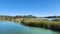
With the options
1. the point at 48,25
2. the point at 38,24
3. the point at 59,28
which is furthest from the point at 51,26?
the point at 38,24

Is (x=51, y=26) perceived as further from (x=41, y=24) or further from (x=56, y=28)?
(x=41, y=24)

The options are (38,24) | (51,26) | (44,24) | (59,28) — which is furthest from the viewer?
(38,24)

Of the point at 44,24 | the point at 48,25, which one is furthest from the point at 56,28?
the point at 44,24

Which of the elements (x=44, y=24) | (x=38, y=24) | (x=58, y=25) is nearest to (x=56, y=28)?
(x=58, y=25)

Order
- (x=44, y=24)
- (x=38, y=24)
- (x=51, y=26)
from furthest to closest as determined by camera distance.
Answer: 1. (x=38, y=24)
2. (x=44, y=24)
3. (x=51, y=26)

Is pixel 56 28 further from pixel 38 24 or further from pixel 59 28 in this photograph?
pixel 38 24

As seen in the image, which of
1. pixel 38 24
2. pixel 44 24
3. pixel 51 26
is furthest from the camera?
pixel 38 24

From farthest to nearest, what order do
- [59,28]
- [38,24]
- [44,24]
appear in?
[38,24] < [44,24] < [59,28]

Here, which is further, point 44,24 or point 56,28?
point 44,24

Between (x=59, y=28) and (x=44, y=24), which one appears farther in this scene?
(x=44, y=24)
